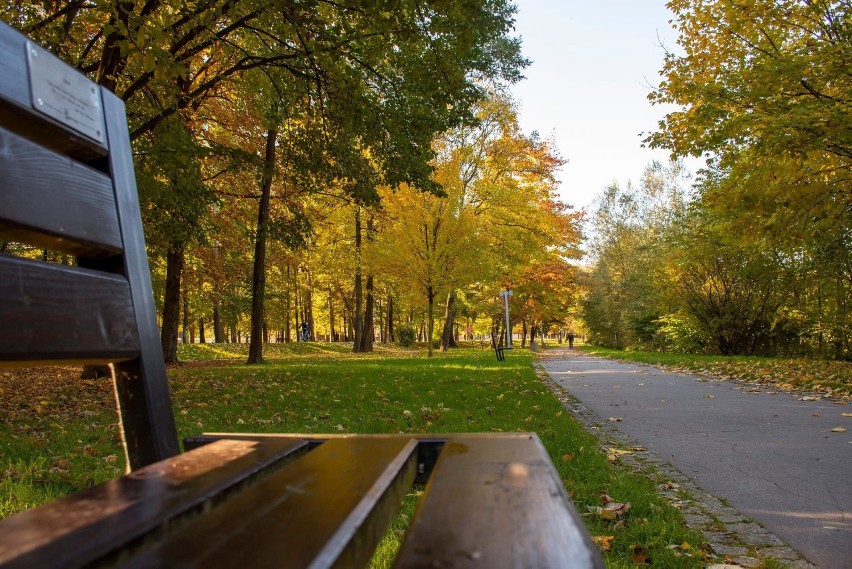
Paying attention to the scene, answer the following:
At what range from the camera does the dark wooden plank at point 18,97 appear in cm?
102

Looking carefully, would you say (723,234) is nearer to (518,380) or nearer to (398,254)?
(518,380)

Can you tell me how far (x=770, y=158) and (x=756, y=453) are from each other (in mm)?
5828

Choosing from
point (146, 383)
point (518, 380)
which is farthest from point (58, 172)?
point (518, 380)

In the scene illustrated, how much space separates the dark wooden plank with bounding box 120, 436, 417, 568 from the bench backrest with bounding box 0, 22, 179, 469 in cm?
51

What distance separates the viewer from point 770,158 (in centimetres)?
818

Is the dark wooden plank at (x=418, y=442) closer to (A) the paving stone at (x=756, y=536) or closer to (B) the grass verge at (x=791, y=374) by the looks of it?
(A) the paving stone at (x=756, y=536)

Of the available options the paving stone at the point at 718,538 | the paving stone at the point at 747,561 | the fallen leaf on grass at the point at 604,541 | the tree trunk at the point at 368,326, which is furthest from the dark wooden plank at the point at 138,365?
the tree trunk at the point at 368,326

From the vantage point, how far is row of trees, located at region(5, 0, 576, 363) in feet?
21.6

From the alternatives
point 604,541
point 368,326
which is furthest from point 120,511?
point 368,326

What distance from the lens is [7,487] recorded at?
302 centimetres

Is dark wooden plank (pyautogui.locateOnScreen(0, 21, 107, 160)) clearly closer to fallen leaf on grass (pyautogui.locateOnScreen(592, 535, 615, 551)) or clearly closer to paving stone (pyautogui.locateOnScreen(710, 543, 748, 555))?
fallen leaf on grass (pyautogui.locateOnScreen(592, 535, 615, 551))

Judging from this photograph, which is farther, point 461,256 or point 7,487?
point 461,256

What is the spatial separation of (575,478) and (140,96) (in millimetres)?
9294

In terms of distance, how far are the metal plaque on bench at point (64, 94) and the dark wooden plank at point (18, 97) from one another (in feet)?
0.05
